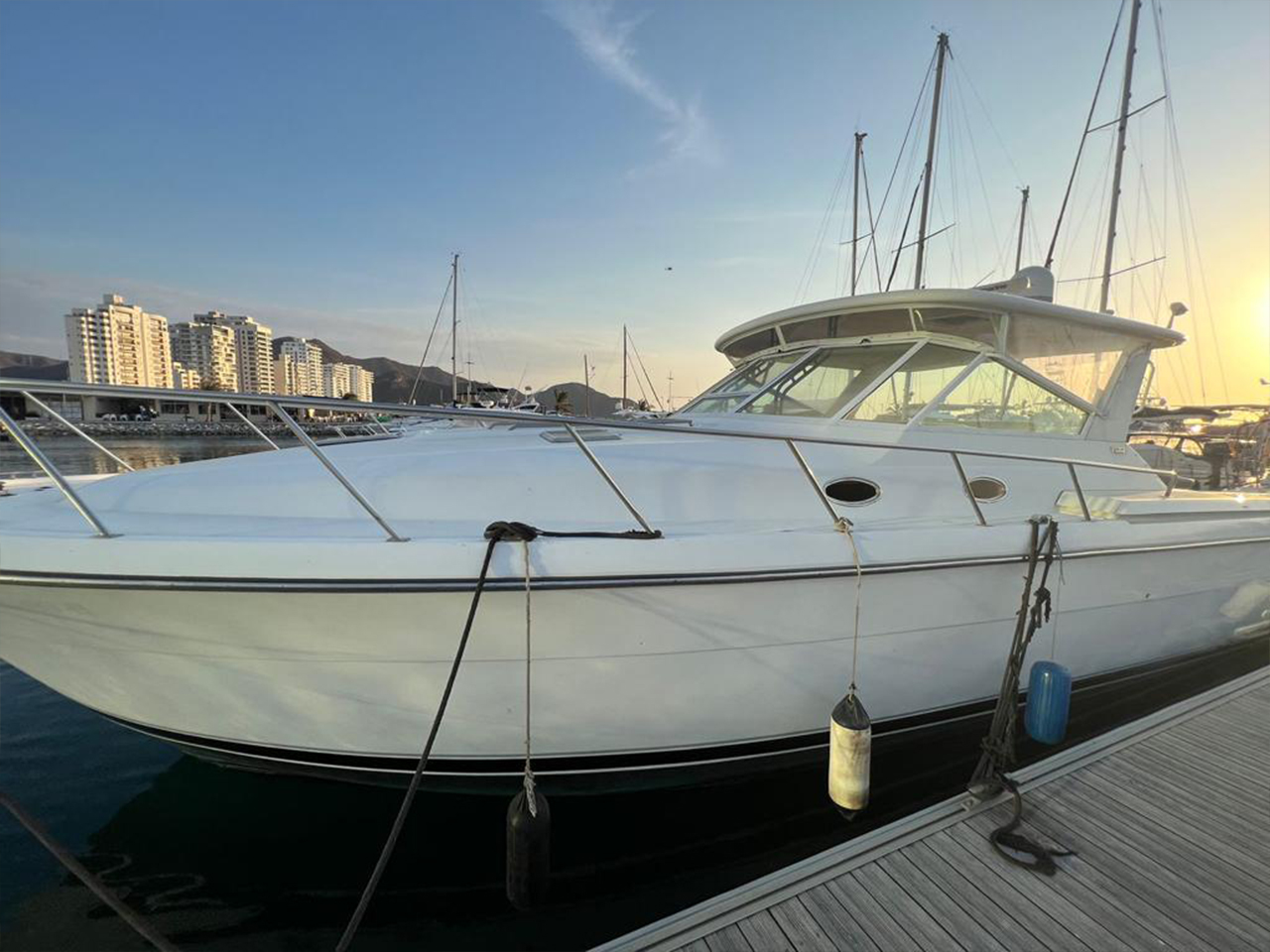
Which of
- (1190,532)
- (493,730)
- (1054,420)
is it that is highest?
(1054,420)

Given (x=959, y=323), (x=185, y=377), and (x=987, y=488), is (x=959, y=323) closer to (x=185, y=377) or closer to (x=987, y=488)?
(x=987, y=488)

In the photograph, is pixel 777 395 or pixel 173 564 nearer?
pixel 173 564

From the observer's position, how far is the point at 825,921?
204 cm

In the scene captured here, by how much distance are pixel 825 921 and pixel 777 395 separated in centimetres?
278

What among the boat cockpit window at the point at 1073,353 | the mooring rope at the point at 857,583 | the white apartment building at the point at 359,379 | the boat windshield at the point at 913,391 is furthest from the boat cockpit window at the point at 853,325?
the white apartment building at the point at 359,379

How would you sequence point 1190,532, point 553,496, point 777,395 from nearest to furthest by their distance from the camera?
point 553,496, point 1190,532, point 777,395

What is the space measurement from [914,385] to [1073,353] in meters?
1.37

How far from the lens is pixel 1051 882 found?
2213 mm

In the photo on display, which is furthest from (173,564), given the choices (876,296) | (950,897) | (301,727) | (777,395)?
(876,296)

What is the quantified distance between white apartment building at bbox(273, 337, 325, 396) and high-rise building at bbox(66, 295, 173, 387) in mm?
17327

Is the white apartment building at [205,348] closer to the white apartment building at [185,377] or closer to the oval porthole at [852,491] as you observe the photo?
the white apartment building at [185,377]

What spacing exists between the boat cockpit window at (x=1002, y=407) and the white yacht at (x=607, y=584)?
32 mm

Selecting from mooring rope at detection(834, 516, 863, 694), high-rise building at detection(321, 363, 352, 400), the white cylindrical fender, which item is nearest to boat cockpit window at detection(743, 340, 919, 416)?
mooring rope at detection(834, 516, 863, 694)

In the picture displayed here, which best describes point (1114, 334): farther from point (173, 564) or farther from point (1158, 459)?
point (173, 564)
